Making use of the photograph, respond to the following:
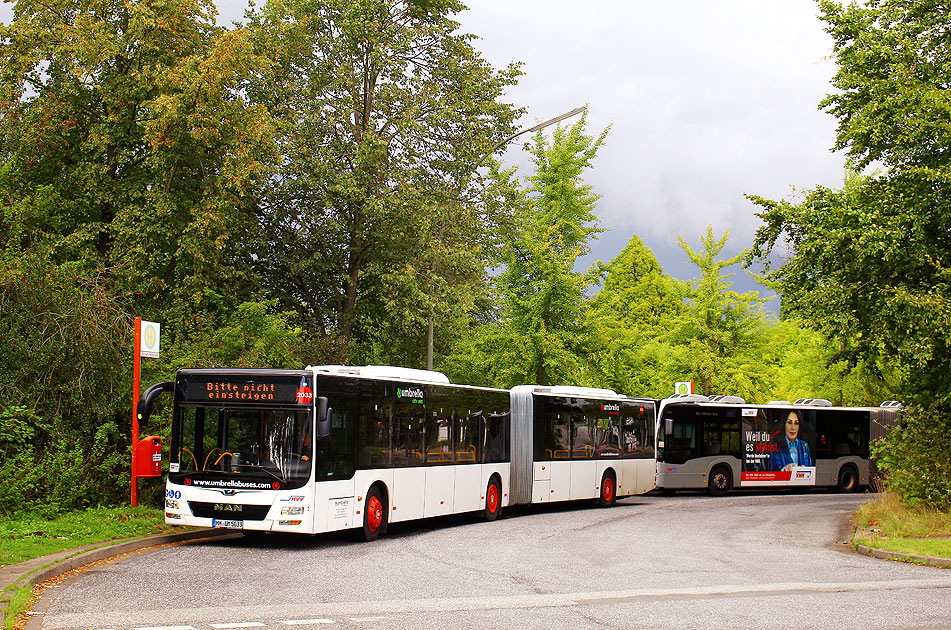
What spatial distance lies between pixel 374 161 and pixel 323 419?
16093 millimetres

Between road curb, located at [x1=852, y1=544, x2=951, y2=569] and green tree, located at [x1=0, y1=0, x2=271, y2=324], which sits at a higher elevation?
green tree, located at [x1=0, y1=0, x2=271, y2=324]

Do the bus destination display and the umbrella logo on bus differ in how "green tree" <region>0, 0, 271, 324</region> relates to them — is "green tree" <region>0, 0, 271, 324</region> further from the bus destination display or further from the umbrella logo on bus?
the umbrella logo on bus

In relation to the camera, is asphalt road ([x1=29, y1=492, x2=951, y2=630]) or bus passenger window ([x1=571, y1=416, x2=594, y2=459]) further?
bus passenger window ([x1=571, y1=416, x2=594, y2=459])

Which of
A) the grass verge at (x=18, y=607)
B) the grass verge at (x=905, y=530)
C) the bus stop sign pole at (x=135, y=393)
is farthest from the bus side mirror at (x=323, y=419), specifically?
the grass verge at (x=905, y=530)

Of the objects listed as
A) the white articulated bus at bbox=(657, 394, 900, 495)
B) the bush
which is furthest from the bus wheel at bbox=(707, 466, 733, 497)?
the bush

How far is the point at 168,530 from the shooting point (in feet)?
52.1

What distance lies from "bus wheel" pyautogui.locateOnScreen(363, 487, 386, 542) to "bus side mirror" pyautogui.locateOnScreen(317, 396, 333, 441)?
2.08 metres

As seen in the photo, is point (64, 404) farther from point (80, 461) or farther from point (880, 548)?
point (880, 548)

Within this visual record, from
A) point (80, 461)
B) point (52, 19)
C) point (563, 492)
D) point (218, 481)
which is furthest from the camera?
point (52, 19)

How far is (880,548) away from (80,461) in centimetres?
1312

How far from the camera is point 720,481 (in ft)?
108

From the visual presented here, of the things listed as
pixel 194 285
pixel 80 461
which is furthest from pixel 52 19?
pixel 80 461

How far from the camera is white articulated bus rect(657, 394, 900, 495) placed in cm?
3238

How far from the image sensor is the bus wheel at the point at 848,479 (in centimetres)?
3550
